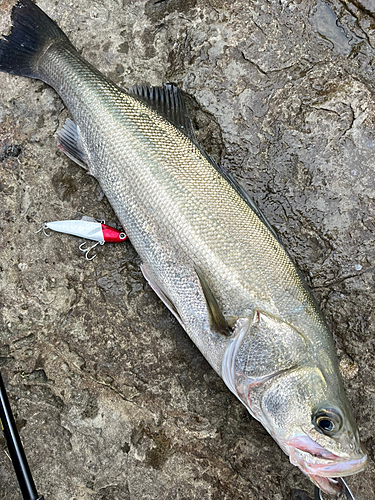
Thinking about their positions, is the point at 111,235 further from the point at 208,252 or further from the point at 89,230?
the point at 208,252

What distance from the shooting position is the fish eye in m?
2.06

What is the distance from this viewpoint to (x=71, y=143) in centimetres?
283

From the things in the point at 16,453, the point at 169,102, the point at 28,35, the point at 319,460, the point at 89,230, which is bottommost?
the point at 16,453

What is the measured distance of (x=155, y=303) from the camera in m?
2.83

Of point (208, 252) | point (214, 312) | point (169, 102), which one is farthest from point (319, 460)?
point (169, 102)

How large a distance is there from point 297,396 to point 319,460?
12.5 inches

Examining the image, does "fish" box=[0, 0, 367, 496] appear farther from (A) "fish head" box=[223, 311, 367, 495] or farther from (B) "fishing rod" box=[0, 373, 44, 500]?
(B) "fishing rod" box=[0, 373, 44, 500]

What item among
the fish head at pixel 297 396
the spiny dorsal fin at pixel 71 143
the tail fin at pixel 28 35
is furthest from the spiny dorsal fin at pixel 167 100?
the fish head at pixel 297 396

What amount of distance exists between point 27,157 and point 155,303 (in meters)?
1.44

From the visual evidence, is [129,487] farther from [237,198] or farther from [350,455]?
[237,198]

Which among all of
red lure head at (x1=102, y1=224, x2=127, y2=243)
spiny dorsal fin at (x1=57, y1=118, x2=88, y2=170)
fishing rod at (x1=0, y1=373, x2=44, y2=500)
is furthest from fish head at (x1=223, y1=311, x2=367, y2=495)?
spiny dorsal fin at (x1=57, y1=118, x2=88, y2=170)

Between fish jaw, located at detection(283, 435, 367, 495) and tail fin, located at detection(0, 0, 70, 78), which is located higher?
tail fin, located at detection(0, 0, 70, 78)

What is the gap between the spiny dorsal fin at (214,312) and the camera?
230cm

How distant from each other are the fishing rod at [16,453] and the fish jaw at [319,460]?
1425 mm
